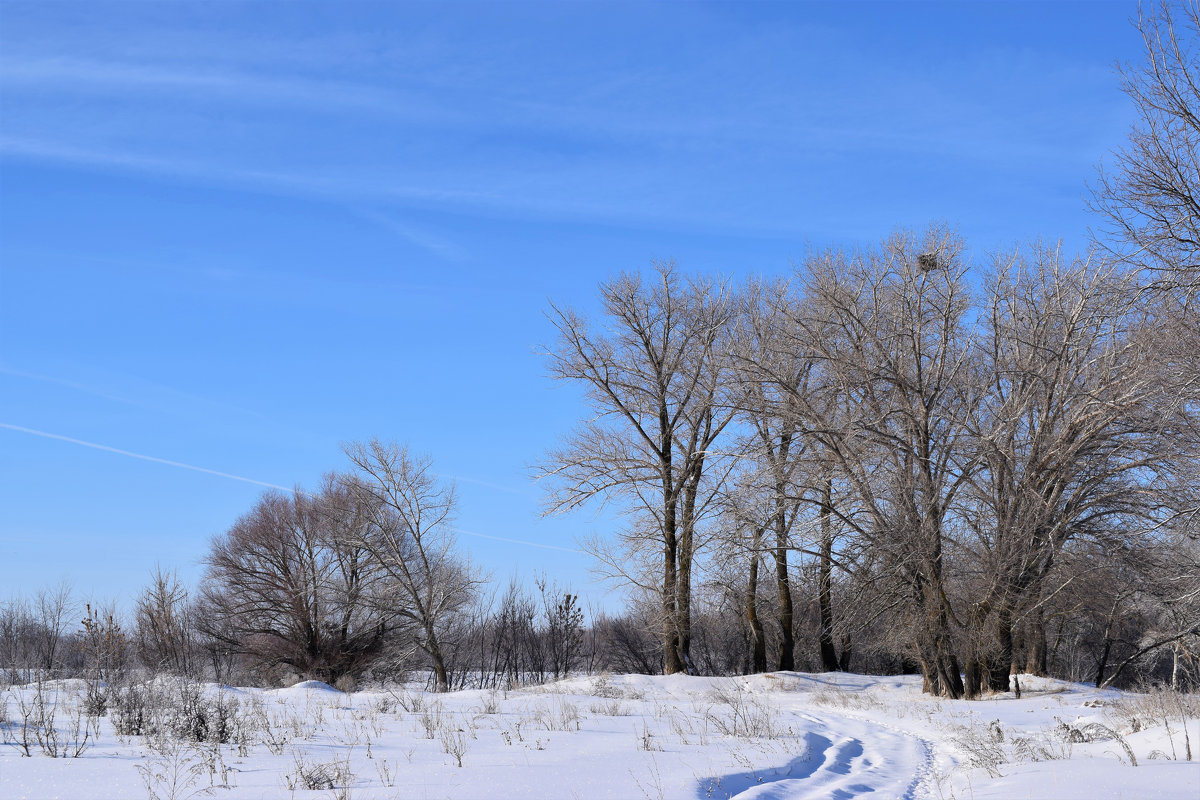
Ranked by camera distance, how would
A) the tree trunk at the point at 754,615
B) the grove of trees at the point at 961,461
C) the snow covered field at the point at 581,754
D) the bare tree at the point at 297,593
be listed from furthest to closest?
the bare tree at the point at 297,593
the tree trunk at the point at 754,615
the grove of trees at the point at 961,461
the snow covered field at the point at 581,754

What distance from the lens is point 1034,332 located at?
20609mm

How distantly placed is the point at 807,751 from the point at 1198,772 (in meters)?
4.03

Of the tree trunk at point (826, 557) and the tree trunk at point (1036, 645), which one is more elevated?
the tree trunk at point (826, 557)

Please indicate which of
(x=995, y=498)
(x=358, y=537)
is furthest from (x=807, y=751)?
(x=358, y=537)

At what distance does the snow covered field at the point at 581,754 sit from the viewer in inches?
282

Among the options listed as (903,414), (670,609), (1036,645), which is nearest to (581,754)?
(903,414)

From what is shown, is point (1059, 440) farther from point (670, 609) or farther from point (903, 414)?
point (670, 609)

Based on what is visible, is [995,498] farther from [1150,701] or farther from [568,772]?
[568,772]

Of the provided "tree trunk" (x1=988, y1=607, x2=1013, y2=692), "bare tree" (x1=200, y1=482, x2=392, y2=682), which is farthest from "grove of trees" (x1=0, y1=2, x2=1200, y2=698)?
"bare tree" (x1=200, y1=482, x2=392, y2=682)

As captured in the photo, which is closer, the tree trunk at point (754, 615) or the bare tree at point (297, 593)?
the tree trunk at point (754, 615)

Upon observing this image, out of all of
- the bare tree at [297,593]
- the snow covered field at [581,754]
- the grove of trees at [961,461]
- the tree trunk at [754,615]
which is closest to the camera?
the snow covered field at [581,754]

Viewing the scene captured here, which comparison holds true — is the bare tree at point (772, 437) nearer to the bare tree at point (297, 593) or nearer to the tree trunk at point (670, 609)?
the tree trunk at point (670, 609)

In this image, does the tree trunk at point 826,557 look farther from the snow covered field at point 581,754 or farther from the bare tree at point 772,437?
the snow covered field at point 581,754

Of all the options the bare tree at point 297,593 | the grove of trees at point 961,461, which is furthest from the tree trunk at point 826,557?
the bare tree at point 297,593
